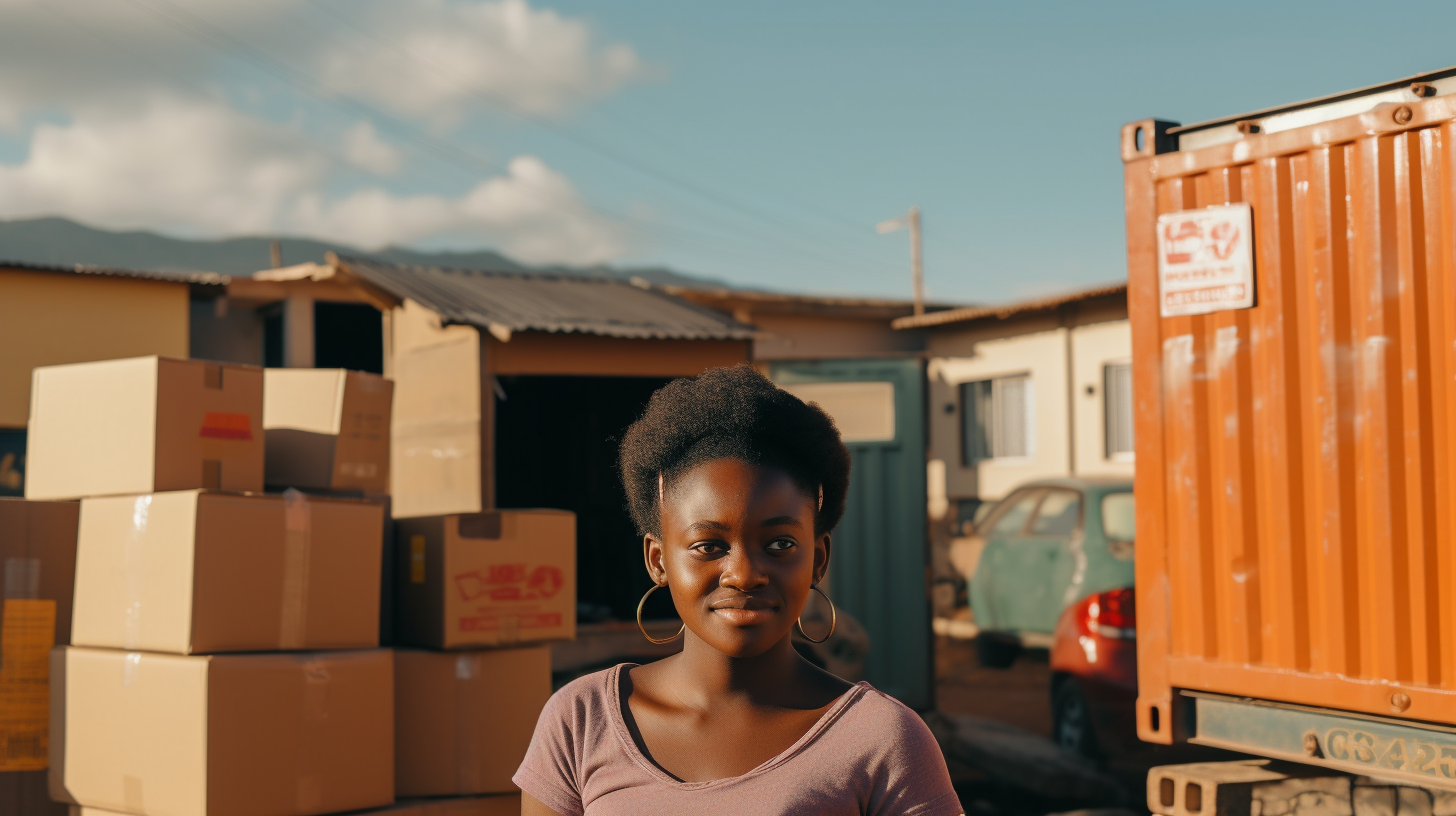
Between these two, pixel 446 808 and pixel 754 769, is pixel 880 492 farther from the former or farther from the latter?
pixel 754 769

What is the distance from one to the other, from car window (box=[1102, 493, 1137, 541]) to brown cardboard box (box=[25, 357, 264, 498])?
5.66 meters

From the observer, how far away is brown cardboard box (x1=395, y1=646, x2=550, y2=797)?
185 inches

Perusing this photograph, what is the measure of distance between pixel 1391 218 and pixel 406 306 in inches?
242

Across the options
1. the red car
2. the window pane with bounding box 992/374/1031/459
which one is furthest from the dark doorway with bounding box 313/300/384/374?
the window pane with bounding box 992/374/1031/459

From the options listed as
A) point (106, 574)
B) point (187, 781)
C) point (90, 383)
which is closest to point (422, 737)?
point (187, 781)

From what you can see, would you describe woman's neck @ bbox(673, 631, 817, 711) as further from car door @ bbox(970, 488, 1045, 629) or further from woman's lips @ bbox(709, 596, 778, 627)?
car door @ bbox(970, 488, 1045, 629)

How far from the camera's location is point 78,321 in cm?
1057

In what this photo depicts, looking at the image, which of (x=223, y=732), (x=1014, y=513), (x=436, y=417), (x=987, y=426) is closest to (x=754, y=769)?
(x=223, y=732)

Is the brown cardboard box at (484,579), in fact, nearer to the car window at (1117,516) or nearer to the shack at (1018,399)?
the car window at (1117,516)

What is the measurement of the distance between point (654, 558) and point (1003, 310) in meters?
14.3

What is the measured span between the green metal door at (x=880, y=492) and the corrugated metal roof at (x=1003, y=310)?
5448mm

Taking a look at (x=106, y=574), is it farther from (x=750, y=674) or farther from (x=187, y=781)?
(x=750, y=674)

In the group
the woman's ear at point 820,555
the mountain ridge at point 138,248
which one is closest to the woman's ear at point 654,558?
the woman's ear at point 820,555

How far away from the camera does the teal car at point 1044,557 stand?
27.3 feet
